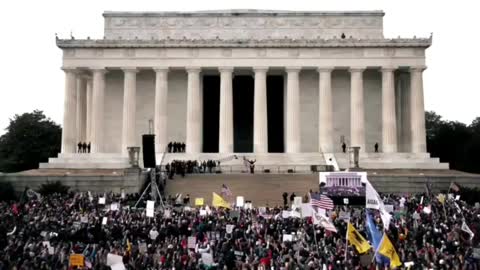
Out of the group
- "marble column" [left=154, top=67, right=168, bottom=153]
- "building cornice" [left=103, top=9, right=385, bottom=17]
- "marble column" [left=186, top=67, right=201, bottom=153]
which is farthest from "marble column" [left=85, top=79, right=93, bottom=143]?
"marble column" [left=186, top=67, right=201, bottom=153]

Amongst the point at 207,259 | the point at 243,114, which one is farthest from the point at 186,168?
the point at 207,259

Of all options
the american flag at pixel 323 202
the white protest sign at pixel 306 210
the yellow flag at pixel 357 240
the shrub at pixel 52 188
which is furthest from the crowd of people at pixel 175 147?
the yellow flag at pixel 357 240

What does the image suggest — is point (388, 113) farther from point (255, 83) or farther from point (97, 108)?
point (97, 108)

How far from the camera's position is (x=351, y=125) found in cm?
7331

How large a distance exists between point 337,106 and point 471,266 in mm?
56768

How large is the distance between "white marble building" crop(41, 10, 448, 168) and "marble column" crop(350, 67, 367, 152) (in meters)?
0.12

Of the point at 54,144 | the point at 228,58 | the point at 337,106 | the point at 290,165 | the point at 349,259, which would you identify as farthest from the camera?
the point at 54,144

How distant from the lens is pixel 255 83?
72.6 metres

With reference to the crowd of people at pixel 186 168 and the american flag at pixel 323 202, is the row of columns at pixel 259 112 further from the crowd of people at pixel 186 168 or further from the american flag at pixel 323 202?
the american flag at pixel 323 202

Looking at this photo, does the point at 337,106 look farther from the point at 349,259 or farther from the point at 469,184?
the point at 349,259

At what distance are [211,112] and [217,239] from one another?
182ft

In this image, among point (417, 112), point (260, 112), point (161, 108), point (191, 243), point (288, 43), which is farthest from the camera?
point (161, 108)

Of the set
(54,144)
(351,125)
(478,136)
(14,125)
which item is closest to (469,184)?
(351,125)

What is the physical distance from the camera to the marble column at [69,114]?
72750 millimetres
